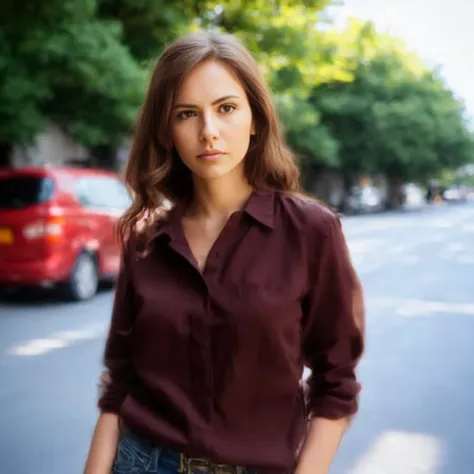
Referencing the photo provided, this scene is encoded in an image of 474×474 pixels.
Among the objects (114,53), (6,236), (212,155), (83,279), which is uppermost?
(114,53)

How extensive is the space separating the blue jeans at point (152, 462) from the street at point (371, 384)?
2423mm

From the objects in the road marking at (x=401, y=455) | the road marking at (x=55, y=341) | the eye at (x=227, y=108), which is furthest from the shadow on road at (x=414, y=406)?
the eye at (x=227, y=108)

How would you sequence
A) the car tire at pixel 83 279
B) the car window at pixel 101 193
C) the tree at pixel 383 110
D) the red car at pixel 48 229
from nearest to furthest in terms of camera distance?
the red car at pixel 48 229 < the car tire at pixel 83 279 < the car window at pixel 101 193 < the tree at pixel 383 110

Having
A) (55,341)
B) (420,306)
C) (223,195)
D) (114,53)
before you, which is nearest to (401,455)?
(223,195)

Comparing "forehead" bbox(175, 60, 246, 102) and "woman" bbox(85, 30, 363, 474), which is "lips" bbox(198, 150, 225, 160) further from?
"forehead" bbox(175, 60, 246, 102)

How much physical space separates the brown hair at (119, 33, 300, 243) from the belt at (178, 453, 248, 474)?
57cm

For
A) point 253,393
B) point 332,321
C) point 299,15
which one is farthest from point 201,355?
point 299,15

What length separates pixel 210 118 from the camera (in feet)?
5.16

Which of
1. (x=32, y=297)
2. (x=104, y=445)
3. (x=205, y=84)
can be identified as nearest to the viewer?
(x=205, y=84)

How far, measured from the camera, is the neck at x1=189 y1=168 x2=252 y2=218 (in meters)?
1.69

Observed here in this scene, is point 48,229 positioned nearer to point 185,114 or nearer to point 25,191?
point 25,191

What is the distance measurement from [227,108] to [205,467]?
0.75 m

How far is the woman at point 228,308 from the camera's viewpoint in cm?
150

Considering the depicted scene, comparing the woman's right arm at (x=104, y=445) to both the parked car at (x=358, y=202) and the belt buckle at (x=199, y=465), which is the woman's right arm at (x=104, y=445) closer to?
the belt buckle at (x=199, y=465)
